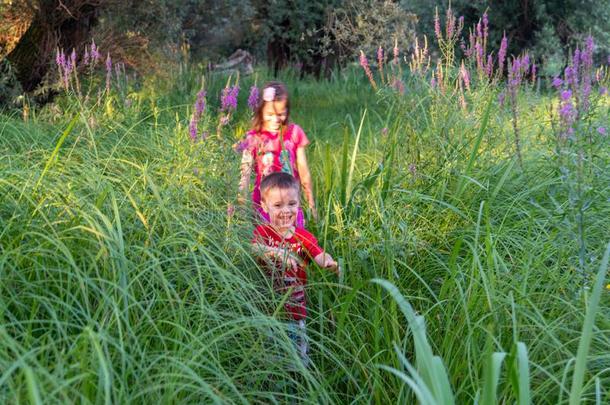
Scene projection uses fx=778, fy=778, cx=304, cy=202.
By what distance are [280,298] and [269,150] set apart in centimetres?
146

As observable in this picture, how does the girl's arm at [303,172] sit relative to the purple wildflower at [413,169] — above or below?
below

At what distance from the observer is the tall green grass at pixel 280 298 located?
2.04 metres

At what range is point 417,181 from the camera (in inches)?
164

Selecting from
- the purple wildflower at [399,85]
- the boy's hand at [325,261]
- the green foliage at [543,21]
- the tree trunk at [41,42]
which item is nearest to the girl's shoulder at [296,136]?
the purple wildflower at [399,85]

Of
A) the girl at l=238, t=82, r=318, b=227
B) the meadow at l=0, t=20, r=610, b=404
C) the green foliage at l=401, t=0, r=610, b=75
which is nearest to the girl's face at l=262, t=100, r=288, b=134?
the girl at l=238, t=82, r=318, b=227

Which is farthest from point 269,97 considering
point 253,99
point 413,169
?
point 413,169

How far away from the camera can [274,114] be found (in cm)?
436

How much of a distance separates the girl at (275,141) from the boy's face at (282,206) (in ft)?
2.69

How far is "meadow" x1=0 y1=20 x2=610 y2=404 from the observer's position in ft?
6.72

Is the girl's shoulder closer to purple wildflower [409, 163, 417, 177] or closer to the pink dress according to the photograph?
the pink dress

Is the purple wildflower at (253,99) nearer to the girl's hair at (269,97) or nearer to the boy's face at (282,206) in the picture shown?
the girl's hair at (269,97)

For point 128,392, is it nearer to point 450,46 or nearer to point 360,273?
point 360,273

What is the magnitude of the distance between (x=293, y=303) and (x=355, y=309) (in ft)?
0.95

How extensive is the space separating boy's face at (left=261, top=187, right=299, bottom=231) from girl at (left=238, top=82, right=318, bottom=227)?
82 centimetres
